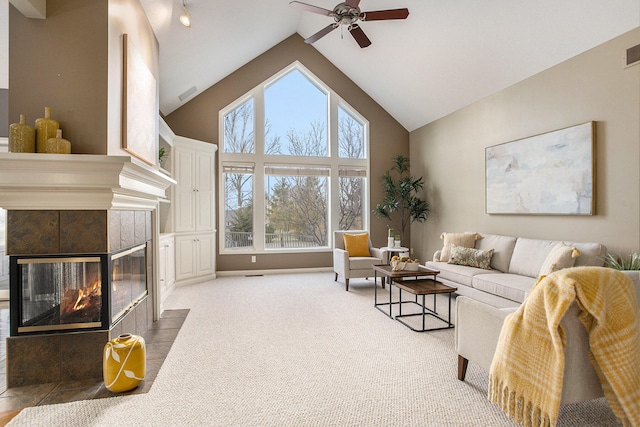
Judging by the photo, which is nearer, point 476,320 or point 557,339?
point 557,339

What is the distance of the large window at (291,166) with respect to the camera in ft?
21.4

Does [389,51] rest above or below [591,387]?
above

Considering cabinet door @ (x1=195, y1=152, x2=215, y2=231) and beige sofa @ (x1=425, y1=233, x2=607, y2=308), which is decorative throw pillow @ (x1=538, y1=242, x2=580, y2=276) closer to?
beige sofa @ (x1=425, y1=233, x2=607, y2=308)

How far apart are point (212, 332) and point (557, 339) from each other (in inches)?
111

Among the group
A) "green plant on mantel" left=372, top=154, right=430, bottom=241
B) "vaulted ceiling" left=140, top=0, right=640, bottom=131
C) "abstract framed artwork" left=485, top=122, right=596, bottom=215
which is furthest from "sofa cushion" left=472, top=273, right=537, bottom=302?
"green plant on mantel" left=372, top=154, right=430, bottom=241

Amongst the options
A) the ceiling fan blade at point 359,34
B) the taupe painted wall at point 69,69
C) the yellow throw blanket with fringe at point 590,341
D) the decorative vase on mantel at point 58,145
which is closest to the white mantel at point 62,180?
the decorative vase on mantel at point 58,145

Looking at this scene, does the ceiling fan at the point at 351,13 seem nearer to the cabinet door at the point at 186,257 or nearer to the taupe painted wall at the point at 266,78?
the taupe painted wall at the point at 266,78

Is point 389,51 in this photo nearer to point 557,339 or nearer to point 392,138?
point 392,138

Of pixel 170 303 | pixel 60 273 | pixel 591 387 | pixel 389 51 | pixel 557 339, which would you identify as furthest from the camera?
pixel 389 51

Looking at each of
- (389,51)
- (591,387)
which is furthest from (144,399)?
(389,51)

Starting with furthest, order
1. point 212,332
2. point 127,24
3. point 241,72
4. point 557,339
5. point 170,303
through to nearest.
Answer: point 241,72 → point 170,303 → point 212,332 → point 127,24 → point 557,339

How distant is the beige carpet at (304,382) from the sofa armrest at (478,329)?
24 centimetres

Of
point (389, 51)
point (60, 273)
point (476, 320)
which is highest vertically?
point (389, 51)

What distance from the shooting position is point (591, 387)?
1.73m
